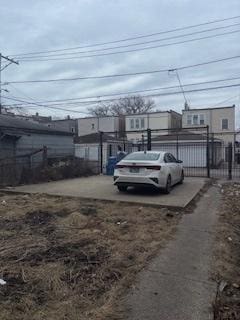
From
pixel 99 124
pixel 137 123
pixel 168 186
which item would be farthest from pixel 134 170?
pixel 99 124

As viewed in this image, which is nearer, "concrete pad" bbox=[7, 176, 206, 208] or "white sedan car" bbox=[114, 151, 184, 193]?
"concrete pad" bbox=[7, 176, 206, 208]

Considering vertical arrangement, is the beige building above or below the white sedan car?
above

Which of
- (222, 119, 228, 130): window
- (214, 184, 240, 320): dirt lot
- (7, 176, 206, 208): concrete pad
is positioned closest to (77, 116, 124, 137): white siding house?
(222, 119, 228, 130): window

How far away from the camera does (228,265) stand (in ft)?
19.3

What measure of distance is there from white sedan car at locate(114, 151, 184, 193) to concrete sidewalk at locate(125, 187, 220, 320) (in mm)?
4607

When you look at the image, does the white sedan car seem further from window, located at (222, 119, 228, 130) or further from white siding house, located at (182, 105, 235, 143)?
window, located at (222, 119, 228, 130)

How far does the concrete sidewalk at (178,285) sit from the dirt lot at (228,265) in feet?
0.42

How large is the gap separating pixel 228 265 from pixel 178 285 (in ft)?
4.41

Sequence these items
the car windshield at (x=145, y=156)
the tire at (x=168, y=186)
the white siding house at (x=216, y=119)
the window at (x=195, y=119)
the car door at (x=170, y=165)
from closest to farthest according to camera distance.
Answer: the tire at (x=168, y=186) → the car windshield at (x=145, y=156) → the car door at (x=170, y=165) → the white siding house at (x=216, y=119) → the window at (x=195, y=119)

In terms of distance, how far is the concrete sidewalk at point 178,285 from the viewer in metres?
4.15

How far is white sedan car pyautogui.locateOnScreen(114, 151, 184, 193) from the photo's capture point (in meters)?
12.1

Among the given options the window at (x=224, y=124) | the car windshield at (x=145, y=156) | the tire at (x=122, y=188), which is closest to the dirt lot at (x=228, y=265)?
the car windshield at (x=145, y=156)

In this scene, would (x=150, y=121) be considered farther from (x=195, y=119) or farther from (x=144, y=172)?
(x=144, y=172)

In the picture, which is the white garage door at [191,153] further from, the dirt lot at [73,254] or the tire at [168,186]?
the dirt lot at [73,254]
